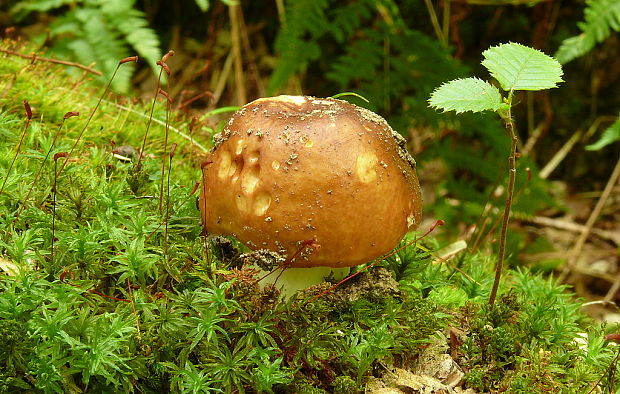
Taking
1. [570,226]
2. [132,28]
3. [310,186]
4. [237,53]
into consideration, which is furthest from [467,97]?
[570,226]

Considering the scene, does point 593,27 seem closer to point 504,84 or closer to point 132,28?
point 504,84

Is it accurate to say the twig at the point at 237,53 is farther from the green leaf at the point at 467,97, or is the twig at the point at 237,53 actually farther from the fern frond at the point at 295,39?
the green leaf at the point at 467,97

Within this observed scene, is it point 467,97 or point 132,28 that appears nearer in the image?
point 467,97

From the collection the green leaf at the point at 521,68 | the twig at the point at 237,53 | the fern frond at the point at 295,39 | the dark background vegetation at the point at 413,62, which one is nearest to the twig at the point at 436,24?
the dark background vegetation at the point at 413,62

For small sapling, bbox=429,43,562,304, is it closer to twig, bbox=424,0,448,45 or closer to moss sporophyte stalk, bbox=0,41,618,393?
moss sporophyte stalk, bbox=0,41,618,393

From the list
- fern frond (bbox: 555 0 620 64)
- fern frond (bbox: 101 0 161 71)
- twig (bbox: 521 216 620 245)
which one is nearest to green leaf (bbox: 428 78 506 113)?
fern frond (bbox: 555 0 620 64)
